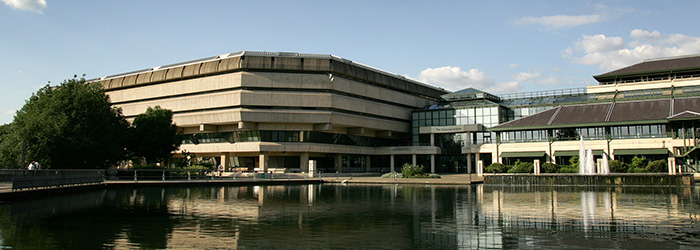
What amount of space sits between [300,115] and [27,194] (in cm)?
4678

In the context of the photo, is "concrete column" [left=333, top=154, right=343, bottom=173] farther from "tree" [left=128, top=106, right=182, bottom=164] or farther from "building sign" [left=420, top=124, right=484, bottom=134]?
"tree" [left=128, top=106, right=182, bottom=164]

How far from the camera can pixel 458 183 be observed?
144ft

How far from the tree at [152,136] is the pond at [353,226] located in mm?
35726

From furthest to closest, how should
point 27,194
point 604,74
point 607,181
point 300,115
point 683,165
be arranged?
point 604,74 < point 300,115 < point 683,165 < point 607,181 < point 27,194

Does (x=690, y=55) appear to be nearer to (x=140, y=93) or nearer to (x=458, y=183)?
(x=458, y=183)

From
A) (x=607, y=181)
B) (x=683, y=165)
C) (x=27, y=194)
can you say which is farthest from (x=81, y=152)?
(x=683, y=165)

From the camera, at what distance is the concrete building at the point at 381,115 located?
58719 mm

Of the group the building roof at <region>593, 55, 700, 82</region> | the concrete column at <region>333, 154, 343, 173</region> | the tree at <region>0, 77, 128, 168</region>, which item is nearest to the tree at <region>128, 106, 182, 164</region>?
the tree at <region>0, 77, 128, 168</region>

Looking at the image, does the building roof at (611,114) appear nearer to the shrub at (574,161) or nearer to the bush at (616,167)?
the shrub at (574,161)

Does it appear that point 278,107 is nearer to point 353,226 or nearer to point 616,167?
point 616,167

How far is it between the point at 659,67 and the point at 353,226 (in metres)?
73.9

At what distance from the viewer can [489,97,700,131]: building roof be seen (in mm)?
55938

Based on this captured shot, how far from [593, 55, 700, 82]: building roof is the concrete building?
5.7 inches

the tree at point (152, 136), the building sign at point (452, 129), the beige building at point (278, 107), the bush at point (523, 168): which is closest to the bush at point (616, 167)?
the bush at point (523, 168)
